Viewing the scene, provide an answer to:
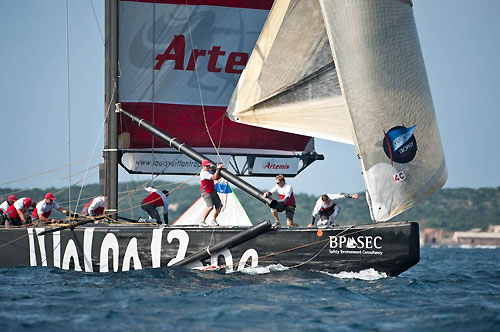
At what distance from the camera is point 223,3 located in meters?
14.0

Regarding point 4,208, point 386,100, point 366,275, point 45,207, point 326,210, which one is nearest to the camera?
point 386,100

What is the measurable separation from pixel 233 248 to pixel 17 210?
4.74 metres

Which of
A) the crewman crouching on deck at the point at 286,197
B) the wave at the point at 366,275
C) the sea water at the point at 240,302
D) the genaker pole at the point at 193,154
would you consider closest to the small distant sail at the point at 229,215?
the genaker pole at the point at 193,154

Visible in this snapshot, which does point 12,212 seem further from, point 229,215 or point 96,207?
point 229,215

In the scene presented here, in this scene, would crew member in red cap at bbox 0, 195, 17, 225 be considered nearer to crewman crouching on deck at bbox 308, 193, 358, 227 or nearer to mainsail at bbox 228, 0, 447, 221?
crewman crouching on deck at bbox 308, 193, 358, 227

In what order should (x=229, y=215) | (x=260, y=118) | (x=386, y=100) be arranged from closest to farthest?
(x=386, y=100), (x=260, y=118), (x=229, y=215)

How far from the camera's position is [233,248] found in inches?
436

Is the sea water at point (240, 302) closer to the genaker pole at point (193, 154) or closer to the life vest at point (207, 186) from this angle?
the genaker pole at point (193, 154)

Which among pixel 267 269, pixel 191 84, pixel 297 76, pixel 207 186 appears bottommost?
pixel 267 269

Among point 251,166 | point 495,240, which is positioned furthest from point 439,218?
point 251,166

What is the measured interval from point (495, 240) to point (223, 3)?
82.1 metres

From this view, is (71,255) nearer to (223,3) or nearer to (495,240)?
(223,3)

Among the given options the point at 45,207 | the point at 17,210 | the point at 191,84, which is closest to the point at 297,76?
the point at 191,84

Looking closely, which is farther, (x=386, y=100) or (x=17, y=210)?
(x=17, y=210)
